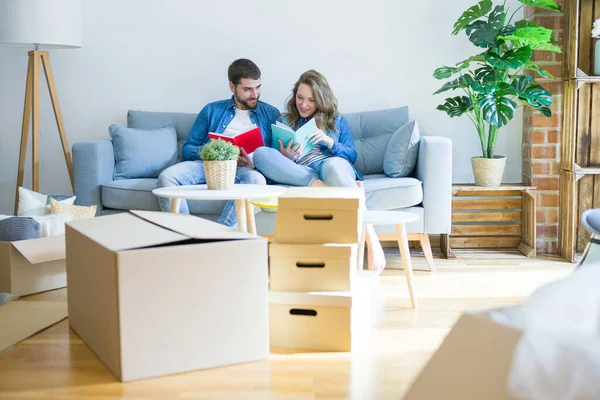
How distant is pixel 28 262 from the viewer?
123 inches

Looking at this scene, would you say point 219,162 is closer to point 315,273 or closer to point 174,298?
point 315,273

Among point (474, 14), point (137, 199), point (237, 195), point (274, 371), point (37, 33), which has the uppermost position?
point (474, 14)

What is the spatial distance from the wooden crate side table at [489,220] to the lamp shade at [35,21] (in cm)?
237

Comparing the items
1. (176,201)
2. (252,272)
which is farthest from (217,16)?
(252,272)

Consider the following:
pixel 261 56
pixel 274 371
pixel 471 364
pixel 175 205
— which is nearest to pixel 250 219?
pixel 175 205

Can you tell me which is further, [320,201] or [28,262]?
[28,262]

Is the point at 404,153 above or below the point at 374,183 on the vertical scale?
above

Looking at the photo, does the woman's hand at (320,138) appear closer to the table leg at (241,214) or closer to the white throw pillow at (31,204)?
the table leg at (241,214)

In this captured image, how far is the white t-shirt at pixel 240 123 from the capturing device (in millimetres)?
4113

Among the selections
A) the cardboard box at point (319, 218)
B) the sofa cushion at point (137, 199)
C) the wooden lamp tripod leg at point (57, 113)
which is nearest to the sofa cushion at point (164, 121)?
the wooden lamp tripod leg at point (57, 113)

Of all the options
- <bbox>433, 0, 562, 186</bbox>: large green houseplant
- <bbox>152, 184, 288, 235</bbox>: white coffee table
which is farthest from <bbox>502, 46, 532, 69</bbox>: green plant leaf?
<bbox>152, 184, 288, 235</bbox>: white coffee table

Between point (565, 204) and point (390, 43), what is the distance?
1.38 m

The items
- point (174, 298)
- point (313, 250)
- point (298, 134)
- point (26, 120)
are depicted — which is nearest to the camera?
point (174, 298)

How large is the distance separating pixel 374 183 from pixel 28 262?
1690 millimetres
